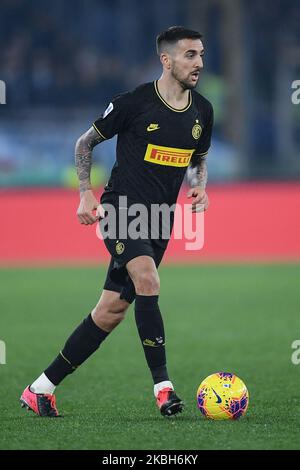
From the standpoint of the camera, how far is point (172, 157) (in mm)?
5969

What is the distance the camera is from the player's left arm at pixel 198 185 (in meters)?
6.17

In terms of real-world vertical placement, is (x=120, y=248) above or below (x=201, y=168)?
below

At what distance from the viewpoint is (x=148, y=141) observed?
5.93 m

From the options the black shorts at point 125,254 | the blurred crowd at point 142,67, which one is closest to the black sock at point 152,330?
the black shorts at point 125,254

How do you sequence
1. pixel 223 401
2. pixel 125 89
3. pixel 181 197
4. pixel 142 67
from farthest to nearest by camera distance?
1. pixel 142 67
2. pixel 125 89
3. pixel 181 197
4. pixel 223 401

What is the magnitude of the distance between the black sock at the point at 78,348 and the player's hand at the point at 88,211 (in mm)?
600

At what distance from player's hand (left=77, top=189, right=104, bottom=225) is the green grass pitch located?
108 cm

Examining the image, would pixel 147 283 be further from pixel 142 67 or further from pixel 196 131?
pixel 142 67

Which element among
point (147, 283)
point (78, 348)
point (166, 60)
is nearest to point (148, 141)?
point (166, 60)

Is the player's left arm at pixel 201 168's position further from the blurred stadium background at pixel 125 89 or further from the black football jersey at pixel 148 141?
the blurred stadium background at pixel 125 89

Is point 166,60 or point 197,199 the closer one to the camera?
point 166,60

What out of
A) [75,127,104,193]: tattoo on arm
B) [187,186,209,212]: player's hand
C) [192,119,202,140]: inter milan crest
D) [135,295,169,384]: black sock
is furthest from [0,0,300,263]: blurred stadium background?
[135,295,169,384]: black sock

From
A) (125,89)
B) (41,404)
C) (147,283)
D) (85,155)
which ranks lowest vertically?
(41,404)

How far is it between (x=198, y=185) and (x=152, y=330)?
1010mm
